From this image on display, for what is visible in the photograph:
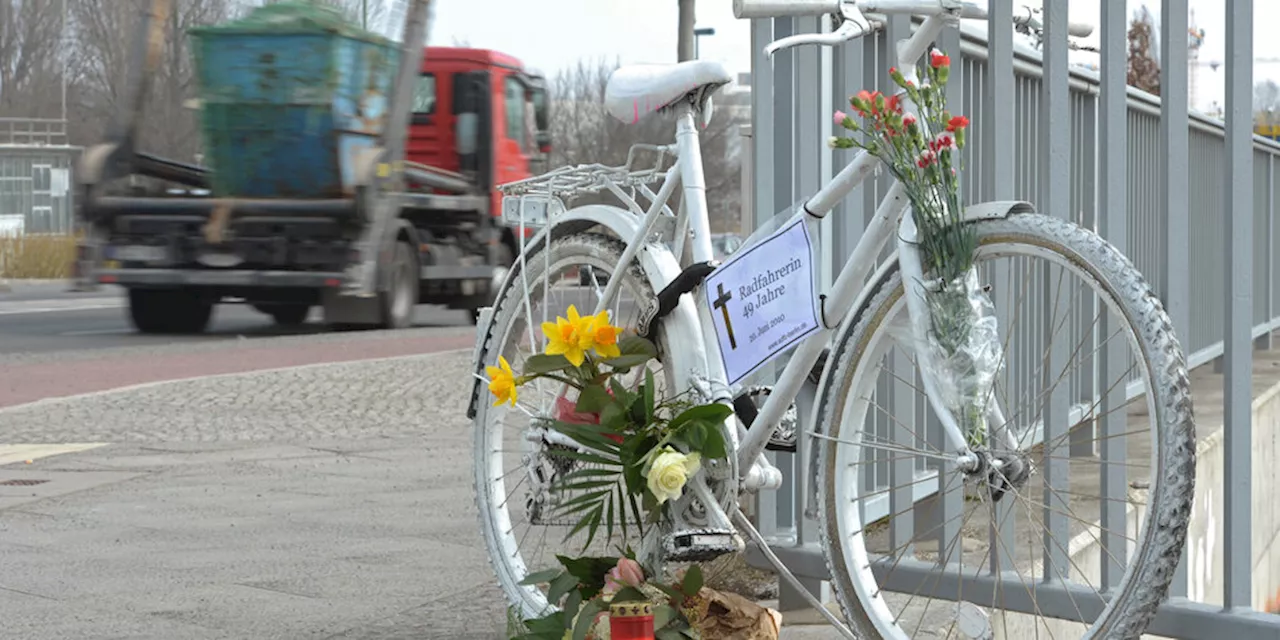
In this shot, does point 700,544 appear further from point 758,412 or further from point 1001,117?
point 1001,117

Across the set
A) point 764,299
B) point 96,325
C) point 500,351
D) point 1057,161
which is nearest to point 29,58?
point 96,325

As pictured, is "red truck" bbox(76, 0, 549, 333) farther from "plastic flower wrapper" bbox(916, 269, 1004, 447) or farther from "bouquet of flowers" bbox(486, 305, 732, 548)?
"plastic flower wrapper" bbox(916, 269, 1004, 447)

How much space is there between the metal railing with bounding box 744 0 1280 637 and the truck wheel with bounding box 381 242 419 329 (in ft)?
39.7

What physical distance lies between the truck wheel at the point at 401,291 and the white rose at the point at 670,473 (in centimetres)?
1458

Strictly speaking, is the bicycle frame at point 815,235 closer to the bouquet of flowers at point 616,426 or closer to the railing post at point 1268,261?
the bouquet of flowers at point 616,426

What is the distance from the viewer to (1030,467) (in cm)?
284

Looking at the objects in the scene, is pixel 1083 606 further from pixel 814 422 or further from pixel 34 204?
pixel 34 204

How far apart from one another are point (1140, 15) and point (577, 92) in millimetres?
39099

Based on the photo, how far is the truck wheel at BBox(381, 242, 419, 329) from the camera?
17828mm

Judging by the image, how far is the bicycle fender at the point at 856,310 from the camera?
9.25ft

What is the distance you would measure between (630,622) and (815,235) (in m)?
0.74

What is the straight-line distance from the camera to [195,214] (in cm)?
1712

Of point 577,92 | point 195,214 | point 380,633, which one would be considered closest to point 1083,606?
point 380,633

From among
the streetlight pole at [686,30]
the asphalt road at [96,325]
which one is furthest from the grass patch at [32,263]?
the streetlight pole at [686,30]
